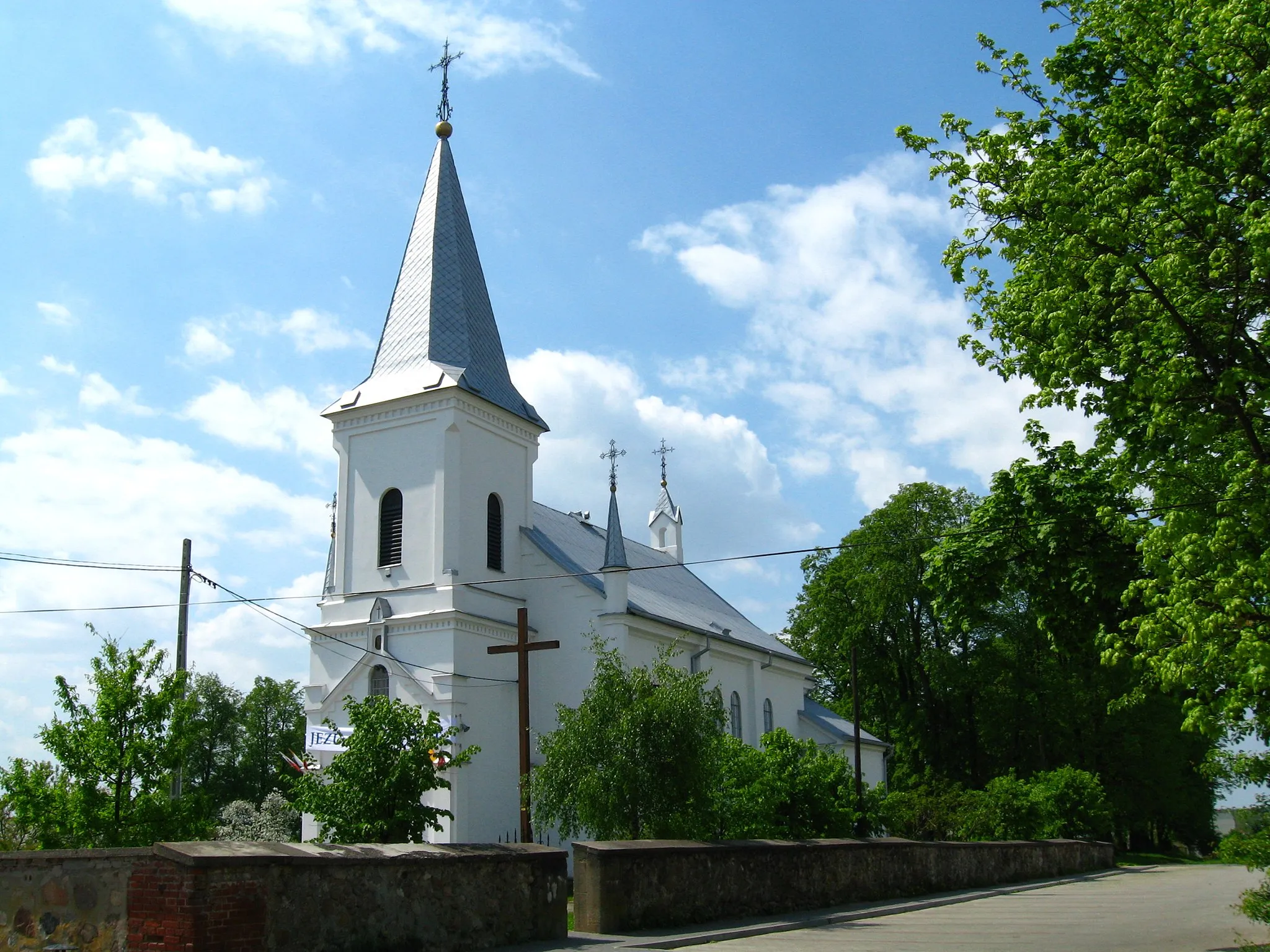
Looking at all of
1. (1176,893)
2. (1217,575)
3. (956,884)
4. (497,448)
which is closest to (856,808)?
(956,884)

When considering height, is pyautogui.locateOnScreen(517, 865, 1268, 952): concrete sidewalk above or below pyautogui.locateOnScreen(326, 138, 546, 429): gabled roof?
below

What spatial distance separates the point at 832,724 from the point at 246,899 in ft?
125

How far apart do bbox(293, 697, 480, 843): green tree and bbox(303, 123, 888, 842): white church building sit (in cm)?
1294

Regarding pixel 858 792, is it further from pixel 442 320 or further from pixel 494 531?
pixel 442 320

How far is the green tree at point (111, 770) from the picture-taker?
1580 centimetres

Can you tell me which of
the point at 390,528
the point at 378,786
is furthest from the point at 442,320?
the point at 378,786

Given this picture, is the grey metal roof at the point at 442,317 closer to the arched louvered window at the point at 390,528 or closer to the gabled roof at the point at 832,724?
the arched louvered window at the point at 390,528

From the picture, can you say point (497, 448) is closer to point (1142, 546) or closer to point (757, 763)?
point (757, 763)

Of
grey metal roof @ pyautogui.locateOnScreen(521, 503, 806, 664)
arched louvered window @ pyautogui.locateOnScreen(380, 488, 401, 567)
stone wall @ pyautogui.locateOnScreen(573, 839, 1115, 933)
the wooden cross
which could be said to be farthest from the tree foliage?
the wooden cross

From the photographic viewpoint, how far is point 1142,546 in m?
12.0

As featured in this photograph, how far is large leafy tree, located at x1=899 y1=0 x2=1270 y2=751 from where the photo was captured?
11297 millimetres

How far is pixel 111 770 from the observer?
52.7ft

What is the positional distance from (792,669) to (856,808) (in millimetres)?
14886

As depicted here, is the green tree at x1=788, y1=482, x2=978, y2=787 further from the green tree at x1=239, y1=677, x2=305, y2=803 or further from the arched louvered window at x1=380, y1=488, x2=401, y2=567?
the green tree at x1=239, y1=677, x2=305, y2=803
